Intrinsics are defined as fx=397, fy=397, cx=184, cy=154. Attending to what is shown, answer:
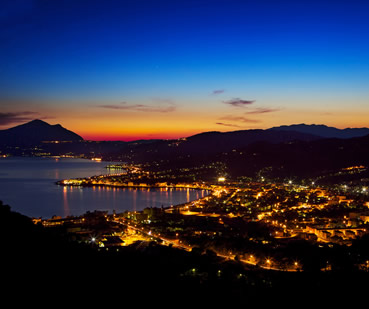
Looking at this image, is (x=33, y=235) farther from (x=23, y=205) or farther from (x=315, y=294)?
(x=23, y=205)

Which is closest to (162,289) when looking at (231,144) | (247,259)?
(247,259)

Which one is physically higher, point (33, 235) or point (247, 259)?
point (33, 235)

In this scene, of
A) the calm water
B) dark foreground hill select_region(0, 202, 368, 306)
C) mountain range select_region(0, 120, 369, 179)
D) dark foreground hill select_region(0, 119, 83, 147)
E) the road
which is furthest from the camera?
dark foreground hill select_region(0, 119, 83, 147)

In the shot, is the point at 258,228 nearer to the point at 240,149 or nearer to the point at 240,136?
the point at 240,149

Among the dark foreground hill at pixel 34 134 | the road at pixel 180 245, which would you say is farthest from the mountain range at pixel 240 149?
the road at pixel 180 245

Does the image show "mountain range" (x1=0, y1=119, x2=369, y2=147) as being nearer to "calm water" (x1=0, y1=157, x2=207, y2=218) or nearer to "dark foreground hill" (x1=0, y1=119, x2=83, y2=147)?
"dark foreground hill" (x1=0, y1=119, x2=83, y2=147)

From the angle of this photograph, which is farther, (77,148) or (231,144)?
(77,148)

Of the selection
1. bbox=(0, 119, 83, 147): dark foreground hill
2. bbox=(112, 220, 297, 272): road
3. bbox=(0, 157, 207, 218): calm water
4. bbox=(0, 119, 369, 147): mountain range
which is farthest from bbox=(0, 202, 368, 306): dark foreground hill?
bbox=(0, 119, 83, 147): dark foreground hill

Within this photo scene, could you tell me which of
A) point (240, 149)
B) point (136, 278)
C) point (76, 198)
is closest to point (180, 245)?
point (136, 278)
